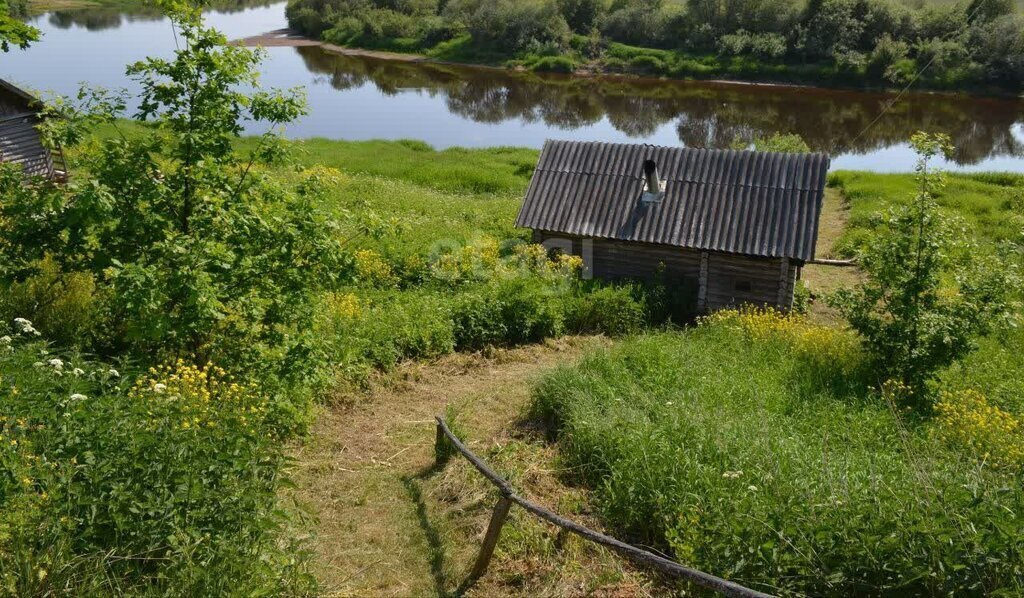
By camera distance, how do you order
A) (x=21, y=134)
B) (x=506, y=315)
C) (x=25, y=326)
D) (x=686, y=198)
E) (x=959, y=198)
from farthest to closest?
1. (x=959, y=198)
2. (x=21, y=134)
3. (x=686, y=198)
4. (x=506, y=315)
5. (x=25, y=326)

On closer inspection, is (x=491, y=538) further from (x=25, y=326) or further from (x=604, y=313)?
(x=604, y=313)

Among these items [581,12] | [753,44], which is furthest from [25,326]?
[581,12]

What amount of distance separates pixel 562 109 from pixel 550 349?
39200mm

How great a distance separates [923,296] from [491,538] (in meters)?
7.90

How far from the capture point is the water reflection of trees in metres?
41.7

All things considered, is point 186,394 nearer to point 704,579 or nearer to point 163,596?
point 163,596

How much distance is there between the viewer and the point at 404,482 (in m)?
8.70

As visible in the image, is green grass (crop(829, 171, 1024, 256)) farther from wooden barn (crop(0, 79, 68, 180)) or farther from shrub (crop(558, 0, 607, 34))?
shrub (crop(558, 0, 607, 34))

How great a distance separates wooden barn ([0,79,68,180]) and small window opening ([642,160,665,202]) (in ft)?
51.3

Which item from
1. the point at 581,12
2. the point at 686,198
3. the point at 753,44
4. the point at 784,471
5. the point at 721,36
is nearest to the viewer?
the point at 784,471

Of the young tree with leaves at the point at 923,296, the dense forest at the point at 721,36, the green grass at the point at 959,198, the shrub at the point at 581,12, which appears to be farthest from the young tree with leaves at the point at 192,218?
the shrub at the point at 581,12

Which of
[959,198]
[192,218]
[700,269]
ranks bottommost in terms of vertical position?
[959,198]

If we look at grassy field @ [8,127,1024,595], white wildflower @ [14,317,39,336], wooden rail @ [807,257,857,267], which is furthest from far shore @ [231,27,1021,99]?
white wildflower @ [14,317,39,336]

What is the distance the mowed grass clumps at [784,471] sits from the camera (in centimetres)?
532
